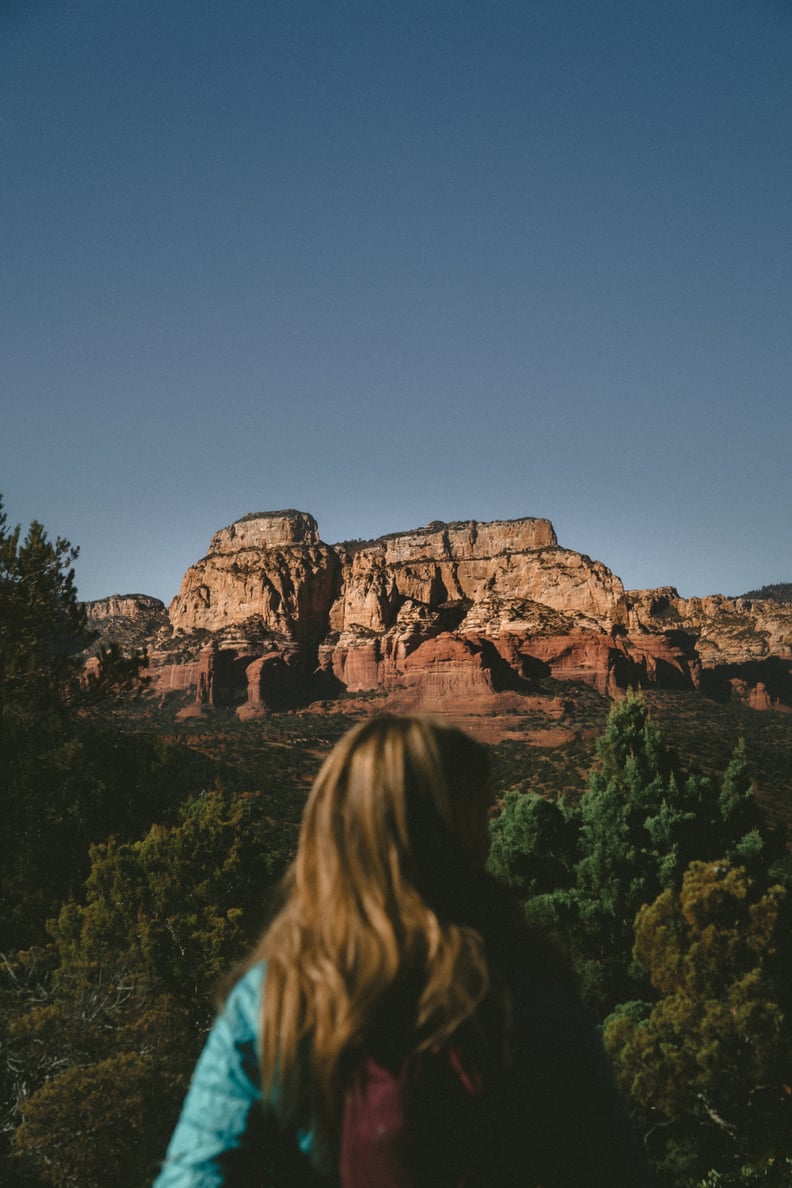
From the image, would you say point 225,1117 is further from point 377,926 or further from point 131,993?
point 131,993

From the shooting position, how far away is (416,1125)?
1237 millimetres

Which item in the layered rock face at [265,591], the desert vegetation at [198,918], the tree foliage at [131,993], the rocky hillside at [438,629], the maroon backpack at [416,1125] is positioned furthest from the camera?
the layered rock face at [265,591]

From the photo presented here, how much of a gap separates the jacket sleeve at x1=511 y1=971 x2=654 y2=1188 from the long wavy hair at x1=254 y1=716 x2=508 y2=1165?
6cm

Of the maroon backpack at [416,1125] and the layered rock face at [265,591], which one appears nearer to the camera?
the maroon backpack at [416,1125]

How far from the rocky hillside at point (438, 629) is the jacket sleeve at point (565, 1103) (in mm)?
65267

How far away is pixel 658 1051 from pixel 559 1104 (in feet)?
36.9

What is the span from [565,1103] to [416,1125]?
0.86ft

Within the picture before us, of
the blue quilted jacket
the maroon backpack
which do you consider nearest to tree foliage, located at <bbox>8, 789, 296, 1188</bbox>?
the blue quilted jacket

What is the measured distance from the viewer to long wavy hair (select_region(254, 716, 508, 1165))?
4.15 ft

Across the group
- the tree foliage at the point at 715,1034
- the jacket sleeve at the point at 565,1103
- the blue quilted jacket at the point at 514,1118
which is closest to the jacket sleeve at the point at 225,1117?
the blue quilted jacket at the point at 514,1118

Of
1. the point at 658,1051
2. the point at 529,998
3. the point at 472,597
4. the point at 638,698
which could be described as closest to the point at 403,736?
the point at 529,998

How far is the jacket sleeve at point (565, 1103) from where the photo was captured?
4.25 feet

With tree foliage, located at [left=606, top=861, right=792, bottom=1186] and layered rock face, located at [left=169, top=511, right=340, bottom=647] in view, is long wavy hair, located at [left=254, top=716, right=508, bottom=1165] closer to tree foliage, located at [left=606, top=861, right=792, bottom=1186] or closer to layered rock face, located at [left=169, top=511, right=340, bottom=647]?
tree foliage, located at [left=606, top=861, right=792, bottom=1186]

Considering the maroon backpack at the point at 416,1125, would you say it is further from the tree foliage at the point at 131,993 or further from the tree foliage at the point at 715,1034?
the tree foliage at the point at 715,1034
